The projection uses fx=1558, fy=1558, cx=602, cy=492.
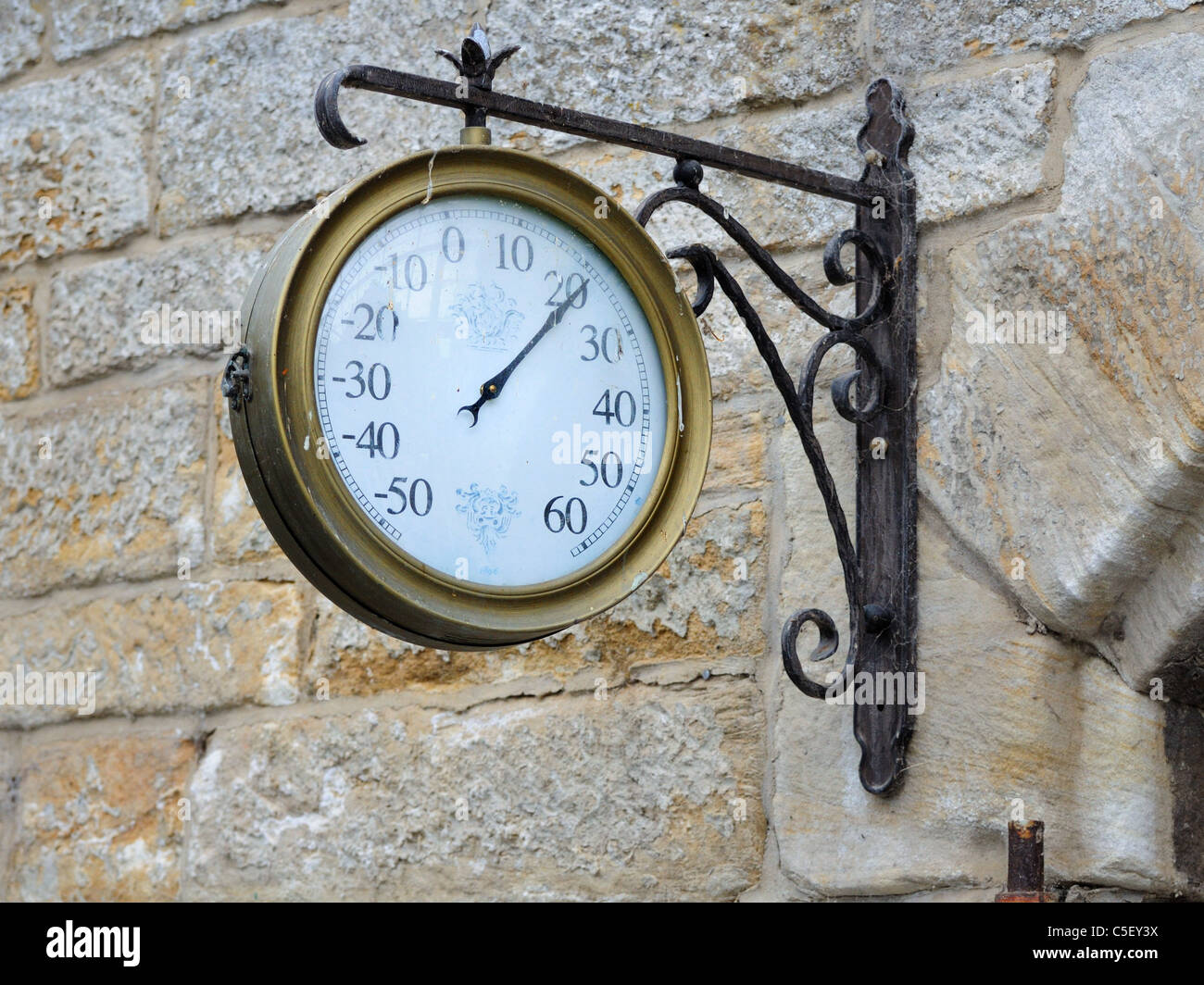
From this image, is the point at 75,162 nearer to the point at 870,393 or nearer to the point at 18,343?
the point at 18,343

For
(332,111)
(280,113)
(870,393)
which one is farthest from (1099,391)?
(280,113)

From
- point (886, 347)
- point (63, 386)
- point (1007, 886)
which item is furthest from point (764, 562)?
point (63, 386)

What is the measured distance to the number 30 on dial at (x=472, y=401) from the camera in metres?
1.53

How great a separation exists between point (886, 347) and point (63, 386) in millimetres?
1517

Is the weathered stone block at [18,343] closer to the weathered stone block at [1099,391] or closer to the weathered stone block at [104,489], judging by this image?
the weathered stone block at [104,489]

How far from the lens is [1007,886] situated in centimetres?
180

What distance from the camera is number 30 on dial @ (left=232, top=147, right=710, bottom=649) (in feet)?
5.02

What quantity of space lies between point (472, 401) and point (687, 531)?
718mm

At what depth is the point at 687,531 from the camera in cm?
227

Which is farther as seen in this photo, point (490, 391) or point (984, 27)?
point (984, 27)

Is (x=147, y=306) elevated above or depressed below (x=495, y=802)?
above

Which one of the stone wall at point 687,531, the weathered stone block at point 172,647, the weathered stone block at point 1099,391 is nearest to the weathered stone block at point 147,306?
the stone wall at point 687,531

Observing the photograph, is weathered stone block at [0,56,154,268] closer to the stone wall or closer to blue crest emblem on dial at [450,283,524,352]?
the stone wall
